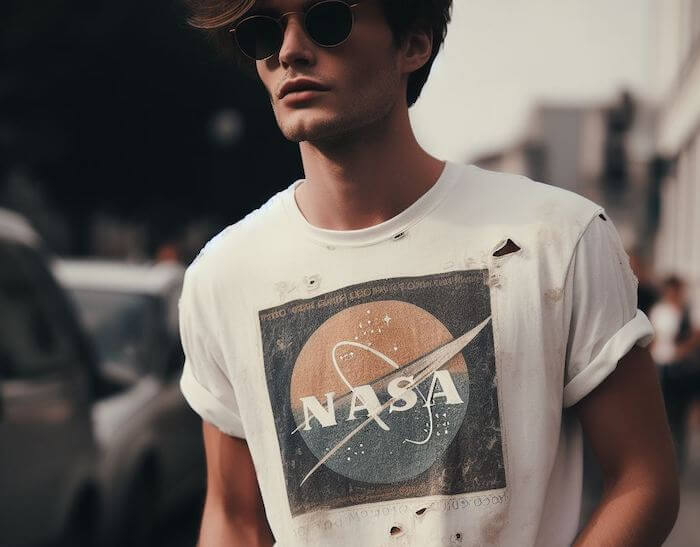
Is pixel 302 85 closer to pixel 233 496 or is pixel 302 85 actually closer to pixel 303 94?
pixel 303 94

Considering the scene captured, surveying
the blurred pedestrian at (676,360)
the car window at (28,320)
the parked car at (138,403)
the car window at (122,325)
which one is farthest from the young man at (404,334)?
the blurred pedestrian at (676,360)

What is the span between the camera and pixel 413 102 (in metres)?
2.80

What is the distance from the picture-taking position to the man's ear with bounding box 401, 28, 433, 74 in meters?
2.64

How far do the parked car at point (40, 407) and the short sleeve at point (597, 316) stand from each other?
3.92 metres

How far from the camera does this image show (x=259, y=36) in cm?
257

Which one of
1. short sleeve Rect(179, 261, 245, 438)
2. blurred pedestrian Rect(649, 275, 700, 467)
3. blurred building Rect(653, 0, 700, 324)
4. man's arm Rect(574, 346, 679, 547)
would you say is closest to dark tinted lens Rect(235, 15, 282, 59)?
A: short sleeve Rect(179, 261, 245, 438)

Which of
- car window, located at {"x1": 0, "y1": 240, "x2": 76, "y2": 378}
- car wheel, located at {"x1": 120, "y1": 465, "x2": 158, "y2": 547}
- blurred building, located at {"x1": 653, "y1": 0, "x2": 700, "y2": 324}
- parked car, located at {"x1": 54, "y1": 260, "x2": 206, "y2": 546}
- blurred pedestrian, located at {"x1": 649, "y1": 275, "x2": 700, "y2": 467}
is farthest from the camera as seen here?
blurred building, located at {"x1": 653, "y1": 0, "x2": 700, "y2": 324}

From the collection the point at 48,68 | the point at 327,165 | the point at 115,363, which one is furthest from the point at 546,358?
the point at 48,68

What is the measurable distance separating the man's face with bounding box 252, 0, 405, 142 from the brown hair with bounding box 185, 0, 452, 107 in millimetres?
29

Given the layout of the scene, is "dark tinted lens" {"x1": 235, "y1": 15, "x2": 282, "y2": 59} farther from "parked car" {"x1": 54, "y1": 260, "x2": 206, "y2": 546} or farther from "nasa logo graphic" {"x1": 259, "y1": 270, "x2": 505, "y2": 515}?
"parked car" {"x1": 54, "y1": 260, "x2": 206, "y2": 546}

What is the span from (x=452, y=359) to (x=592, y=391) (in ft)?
0.82

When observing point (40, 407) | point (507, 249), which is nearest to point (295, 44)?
point (507, 249)

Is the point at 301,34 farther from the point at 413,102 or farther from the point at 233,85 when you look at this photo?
the point at 233,85

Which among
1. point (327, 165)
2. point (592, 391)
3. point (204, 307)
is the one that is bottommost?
point (592, 391)
